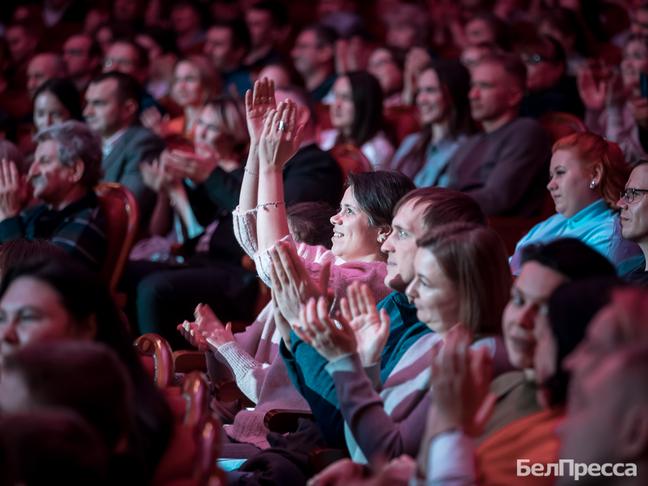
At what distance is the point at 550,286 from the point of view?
2.01 metres

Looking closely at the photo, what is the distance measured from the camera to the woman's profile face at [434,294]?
2.32 m

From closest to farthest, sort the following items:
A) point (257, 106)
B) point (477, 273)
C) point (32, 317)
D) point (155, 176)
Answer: point (32, 317) → point (477, 273) → point (257, 106) → point (155, 176)

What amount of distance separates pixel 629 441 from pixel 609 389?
76mm

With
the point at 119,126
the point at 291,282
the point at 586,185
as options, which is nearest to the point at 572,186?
the point at 586,185

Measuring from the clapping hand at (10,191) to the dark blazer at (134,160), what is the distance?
32.5 inches

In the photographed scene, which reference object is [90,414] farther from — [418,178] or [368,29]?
[368,29]

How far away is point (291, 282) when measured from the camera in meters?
2.55

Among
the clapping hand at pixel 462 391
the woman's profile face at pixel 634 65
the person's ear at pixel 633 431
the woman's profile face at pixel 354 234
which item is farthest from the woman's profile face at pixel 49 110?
the person's ear at pixel 633 431

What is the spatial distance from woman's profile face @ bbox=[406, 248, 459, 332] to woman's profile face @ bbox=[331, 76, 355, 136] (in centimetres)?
316

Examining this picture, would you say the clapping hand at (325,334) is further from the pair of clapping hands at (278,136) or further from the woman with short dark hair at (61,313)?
the pair of clapping hands at (278,136)

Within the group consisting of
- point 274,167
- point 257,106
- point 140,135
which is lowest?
point 140,135

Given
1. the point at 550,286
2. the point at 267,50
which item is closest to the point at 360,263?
the point at 550,286

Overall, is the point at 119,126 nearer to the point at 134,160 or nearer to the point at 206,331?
the point at 134,160

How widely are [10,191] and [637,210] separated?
7.59 ft
